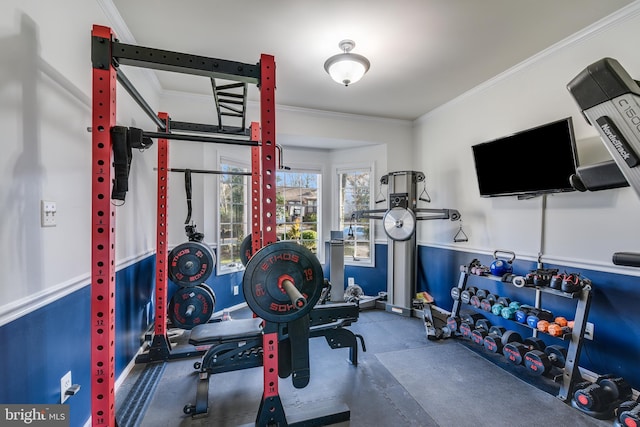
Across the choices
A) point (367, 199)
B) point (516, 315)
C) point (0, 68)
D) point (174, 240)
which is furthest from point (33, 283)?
point (367, 199)

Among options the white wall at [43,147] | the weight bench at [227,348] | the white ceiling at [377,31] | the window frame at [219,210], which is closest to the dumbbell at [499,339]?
the weight bench at [227,348]

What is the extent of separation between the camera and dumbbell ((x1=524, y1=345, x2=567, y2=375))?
2.10m

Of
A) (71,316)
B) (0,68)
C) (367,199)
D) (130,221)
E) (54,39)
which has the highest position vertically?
(54,39)

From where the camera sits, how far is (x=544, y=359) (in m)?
2.11

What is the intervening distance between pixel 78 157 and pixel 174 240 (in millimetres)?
1862

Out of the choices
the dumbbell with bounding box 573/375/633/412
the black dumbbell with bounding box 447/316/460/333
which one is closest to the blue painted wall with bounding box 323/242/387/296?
the black dumbbell with bounding box 447/316/460/333

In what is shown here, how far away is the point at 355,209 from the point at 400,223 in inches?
49.5

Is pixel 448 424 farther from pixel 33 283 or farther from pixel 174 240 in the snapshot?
pixel 174 240

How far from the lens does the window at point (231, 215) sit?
372 centimetres

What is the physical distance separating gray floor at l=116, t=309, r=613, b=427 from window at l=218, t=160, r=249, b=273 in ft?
4.83

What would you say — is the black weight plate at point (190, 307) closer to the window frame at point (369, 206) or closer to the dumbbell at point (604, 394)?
the window frame at point (369, 206)

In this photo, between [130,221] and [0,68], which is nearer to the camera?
[0,68]

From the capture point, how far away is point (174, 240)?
3.29 meters

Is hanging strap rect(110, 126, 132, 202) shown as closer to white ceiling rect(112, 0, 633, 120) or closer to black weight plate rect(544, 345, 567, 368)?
white ceiling rect(112, 0, 633, 120)
